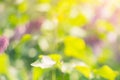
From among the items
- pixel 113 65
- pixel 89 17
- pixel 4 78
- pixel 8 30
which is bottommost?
pixel 4 78

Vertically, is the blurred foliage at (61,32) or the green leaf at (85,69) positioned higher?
the blurred foliage at (61,32)

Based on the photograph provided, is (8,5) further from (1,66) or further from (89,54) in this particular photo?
(1,66)

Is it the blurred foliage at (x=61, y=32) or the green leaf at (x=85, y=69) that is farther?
the blurred foliage at (x=61, y=32)

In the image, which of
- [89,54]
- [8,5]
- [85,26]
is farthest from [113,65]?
[8,5]

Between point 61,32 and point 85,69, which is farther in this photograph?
point 61,32

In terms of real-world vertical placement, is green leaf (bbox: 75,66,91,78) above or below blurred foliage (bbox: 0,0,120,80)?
below

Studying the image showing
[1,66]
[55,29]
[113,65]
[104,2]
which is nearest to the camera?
[1,66]

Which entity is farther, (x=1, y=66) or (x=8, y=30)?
(x=8, y=30)

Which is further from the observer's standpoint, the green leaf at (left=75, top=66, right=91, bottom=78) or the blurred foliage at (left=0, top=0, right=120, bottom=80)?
the blurred foliage at (left=0, top=0, right=120, bottom=80)

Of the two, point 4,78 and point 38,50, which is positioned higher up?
point 38,50

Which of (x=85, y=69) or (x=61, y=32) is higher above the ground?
(x=61, y=32)

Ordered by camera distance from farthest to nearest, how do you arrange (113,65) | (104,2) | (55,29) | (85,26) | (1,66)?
1. (104,2)
2. (85,26)
3. (55,29)
4. (113,65)
5. (1,66)
